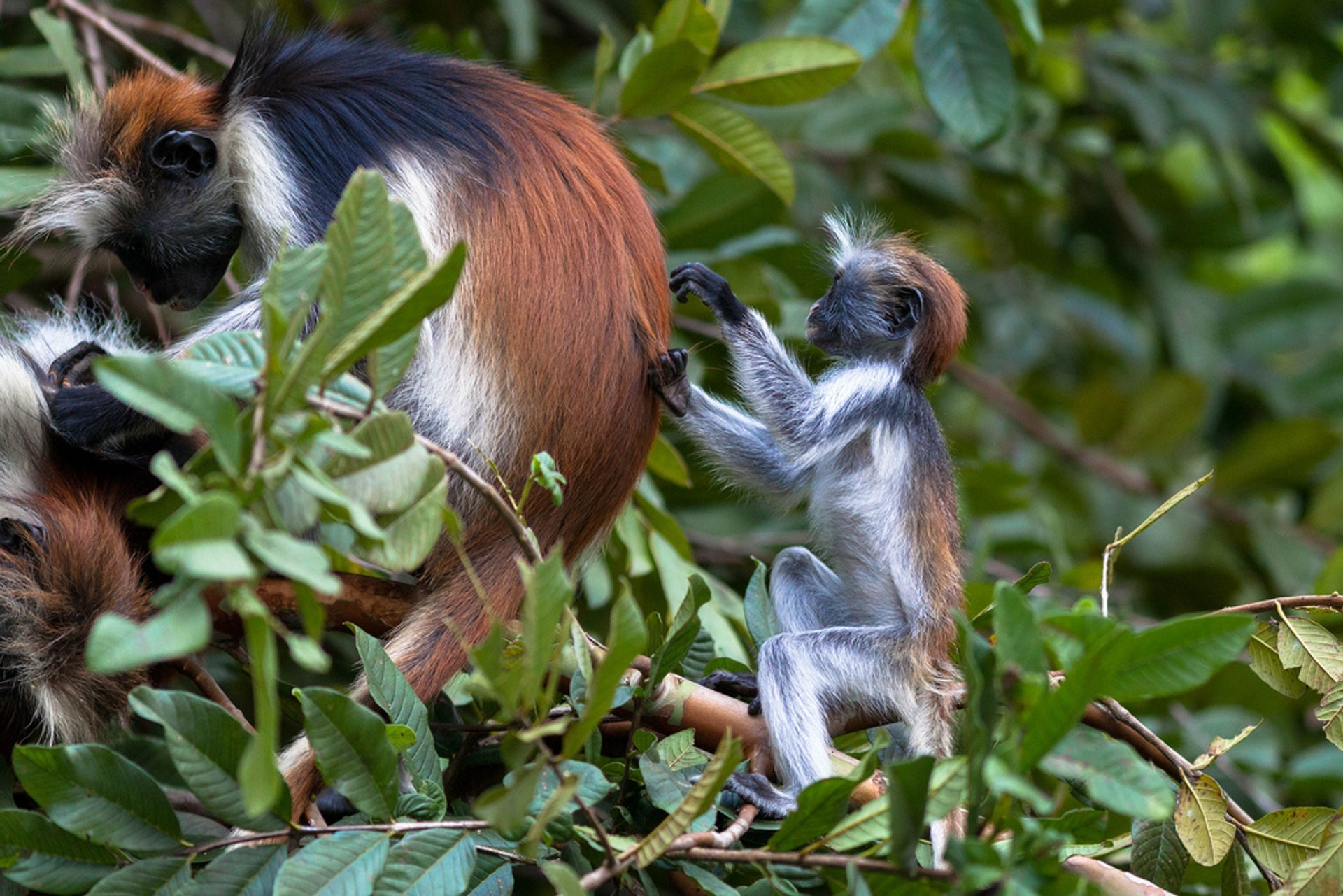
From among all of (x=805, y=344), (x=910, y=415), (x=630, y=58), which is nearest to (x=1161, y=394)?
(x=805, y=344)

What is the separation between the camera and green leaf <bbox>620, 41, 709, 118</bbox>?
2918 mm

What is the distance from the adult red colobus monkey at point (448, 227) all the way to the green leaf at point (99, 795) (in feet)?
1.69

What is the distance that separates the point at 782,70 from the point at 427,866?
2.22 m

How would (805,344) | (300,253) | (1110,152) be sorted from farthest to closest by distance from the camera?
(1110,152)
(805,344)
(300,253)

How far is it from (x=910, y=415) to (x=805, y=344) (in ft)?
2.13

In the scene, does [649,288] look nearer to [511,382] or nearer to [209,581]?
[511,382]

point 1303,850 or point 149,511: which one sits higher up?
point 149,511

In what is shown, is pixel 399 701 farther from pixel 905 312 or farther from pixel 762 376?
pixel 905 312

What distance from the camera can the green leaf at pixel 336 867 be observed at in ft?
4.85

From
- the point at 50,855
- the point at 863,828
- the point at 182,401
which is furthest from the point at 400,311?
the point at 50,855

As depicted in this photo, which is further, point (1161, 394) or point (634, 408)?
point (1161, 394)

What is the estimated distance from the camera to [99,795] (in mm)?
1655

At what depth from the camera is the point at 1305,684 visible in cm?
200

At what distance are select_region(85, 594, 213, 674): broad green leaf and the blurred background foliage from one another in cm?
167
